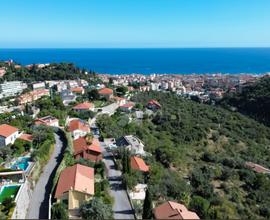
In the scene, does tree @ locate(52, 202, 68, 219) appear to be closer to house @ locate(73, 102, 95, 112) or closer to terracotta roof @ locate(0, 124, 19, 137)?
terracotta roof @ locate(0, 124, 19, 137)

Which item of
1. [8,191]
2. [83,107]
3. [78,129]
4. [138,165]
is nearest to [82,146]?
[138,165]

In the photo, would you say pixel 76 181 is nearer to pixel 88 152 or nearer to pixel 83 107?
pixel 88 152

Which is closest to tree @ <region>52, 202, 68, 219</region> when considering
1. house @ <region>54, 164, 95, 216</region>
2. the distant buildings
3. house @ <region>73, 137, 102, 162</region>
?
house @ <region>54, 164, 95, 216</region>

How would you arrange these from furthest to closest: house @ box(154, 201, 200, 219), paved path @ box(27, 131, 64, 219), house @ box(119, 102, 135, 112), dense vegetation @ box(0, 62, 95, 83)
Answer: dense vegetation @ box(0, 62, 95, 83) < house @ box(119, 102, 135, 112) < paved path @ box(27, 131, 64, 219) < house @ box(154, 201, 200, 219)

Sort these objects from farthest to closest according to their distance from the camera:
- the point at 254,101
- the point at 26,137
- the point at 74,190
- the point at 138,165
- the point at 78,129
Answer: the point at 254,101 → the point at 78,129 → the point at 26,137 → the point at 138,165 → the point at 74,190

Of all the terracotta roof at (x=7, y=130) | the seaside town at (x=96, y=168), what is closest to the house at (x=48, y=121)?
the seaside town at (x=96, y=168)

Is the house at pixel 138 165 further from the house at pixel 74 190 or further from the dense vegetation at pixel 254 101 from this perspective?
the dense vegetation at pixel 254 101

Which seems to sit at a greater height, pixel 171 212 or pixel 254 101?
pixel 171 212
